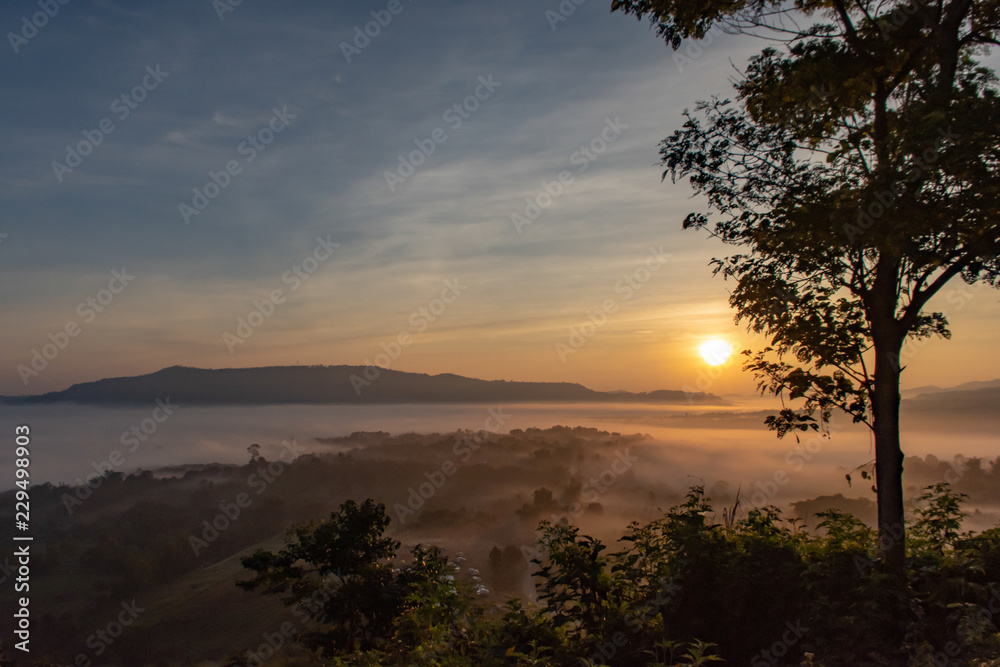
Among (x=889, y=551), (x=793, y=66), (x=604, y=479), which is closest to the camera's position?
(x=889, y=551)

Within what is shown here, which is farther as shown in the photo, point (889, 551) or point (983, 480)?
point (983, 480)

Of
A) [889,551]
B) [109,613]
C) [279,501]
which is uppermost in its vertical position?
[889,551]

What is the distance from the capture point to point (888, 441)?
8.88 m

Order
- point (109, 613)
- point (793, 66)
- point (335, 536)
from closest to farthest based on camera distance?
point (793, 66)
point (335, 536)
point (109, 613)

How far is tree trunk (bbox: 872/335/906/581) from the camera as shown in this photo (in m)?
8.62

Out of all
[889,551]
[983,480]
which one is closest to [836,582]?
[889,551]

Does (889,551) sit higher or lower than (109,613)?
higher

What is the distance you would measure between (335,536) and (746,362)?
9.75m

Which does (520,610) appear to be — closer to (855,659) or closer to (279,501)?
(855,659)

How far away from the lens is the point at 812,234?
27.7ft

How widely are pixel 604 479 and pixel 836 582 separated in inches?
288

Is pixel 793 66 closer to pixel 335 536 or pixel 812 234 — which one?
pixel 812 234

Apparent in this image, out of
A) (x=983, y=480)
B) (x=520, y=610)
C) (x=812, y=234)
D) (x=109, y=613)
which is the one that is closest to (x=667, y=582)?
(x=520, y=610)

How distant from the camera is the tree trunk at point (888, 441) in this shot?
8625 millimetres
